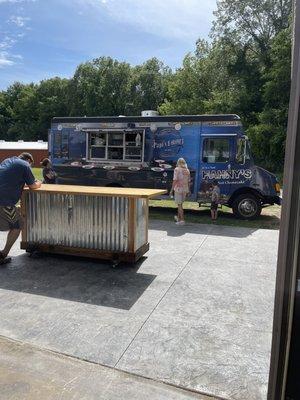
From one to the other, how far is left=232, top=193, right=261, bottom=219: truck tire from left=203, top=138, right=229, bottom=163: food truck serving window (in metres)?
1.26

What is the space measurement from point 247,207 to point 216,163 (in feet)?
5.34

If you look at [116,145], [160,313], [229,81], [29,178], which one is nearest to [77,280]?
[160,313]

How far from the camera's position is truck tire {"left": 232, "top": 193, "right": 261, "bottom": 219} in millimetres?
11594

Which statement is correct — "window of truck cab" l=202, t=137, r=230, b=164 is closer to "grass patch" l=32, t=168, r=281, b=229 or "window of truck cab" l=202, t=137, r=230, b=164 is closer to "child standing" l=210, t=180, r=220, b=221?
"child standing" l=210, t=180, r=220, b=221

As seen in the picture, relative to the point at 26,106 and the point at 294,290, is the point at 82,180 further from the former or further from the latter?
the point at 26,106

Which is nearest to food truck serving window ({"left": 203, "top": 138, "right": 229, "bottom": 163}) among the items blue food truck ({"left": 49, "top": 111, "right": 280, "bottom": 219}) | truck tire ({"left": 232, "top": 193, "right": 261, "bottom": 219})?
blue food truck ({"left": 49, "top": 111, "right": 280, "bottom": 219})

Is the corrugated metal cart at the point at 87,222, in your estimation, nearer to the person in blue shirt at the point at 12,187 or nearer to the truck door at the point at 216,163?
the person in blue shirt at the point at 12,187

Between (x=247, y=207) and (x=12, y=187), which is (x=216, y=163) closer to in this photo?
(x=247, y=207)

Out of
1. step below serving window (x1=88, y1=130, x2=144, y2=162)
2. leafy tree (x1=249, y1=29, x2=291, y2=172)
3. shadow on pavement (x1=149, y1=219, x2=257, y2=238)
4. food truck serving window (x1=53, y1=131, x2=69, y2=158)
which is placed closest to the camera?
shadow on pavement (x1=149, y1=219, x2=257, y2=238)

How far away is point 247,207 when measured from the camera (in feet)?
38.3

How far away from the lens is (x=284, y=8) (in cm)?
3581

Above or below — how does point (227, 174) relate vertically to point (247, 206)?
above

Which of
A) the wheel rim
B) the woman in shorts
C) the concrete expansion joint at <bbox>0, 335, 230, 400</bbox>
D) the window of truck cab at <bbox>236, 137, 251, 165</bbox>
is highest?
the window of truck cab at <bbox>236, 137, 251, 165</bbox>

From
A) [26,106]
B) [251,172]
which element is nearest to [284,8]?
[251,172]
